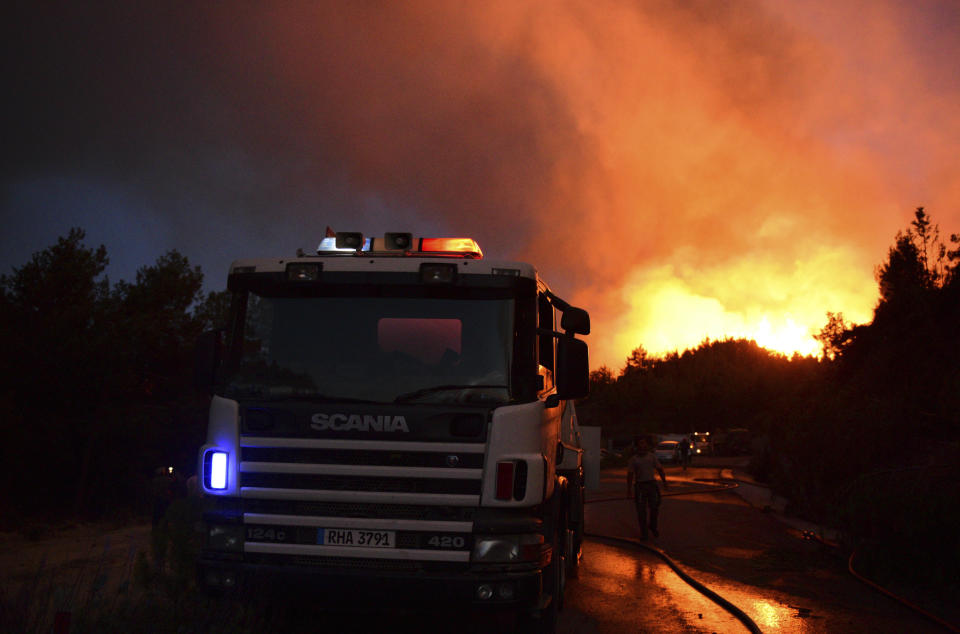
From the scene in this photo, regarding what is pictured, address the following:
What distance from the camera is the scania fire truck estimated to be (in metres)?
5.83

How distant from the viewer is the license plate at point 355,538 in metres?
5.86

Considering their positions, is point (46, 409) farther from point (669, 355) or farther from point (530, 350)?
point (669, 355)

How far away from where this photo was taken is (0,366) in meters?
28.7

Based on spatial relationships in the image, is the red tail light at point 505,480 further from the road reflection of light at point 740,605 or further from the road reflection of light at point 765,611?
the road reflection of light at point 765,611

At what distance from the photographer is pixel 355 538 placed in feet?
19.3

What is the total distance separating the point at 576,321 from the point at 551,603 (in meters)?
2.29

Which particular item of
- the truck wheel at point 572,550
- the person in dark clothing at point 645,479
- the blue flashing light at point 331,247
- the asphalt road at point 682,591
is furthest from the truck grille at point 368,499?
the person in dark clothing at point 645,479

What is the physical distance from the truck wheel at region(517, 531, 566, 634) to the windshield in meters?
1.59

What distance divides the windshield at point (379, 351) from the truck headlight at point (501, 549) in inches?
36.7

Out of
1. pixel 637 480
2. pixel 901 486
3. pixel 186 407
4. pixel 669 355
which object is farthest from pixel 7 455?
pixel 669 355

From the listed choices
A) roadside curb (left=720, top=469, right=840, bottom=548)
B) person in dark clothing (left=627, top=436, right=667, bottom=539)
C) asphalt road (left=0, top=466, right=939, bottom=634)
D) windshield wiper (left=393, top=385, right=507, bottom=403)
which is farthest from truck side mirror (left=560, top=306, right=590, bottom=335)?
person in dark clothing (left=627, top=436, right=667, bottom=539)

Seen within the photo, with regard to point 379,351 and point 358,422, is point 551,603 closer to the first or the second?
point 358,422

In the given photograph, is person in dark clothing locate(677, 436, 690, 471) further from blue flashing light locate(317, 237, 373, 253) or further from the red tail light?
the red tail light

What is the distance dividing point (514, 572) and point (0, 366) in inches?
1107
